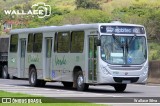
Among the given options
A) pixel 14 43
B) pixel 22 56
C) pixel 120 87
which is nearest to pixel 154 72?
pixel 22 56

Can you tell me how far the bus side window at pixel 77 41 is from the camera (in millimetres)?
27564

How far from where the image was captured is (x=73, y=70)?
28141mm

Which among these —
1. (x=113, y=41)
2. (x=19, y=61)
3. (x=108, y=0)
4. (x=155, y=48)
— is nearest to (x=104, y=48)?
(x=113, y=41)

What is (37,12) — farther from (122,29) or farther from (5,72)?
(122,29)

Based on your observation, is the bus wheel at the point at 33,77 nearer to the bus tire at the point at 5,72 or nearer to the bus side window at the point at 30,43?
the bus side window at the point at 30,43

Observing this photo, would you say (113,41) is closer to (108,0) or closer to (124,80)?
(124,80)

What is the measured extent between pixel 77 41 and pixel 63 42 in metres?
1.39

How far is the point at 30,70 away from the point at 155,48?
2669 centimetres

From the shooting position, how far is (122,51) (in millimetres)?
26297

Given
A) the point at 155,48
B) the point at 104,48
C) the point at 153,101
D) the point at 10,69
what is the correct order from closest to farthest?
the point at 153,101 → the point at 104,48 → the point at 10,69 → the point at 155,48

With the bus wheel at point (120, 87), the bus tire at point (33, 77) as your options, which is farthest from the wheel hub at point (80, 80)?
the bus tire at point (33, 77)

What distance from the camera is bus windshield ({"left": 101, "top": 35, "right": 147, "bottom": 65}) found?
2619cm

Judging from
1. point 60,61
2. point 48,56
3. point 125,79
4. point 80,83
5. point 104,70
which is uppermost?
point 48,56

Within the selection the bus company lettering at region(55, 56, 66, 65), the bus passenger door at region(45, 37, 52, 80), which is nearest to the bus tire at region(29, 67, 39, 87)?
the bus passenger door at region(45, 37, 52, 80)
